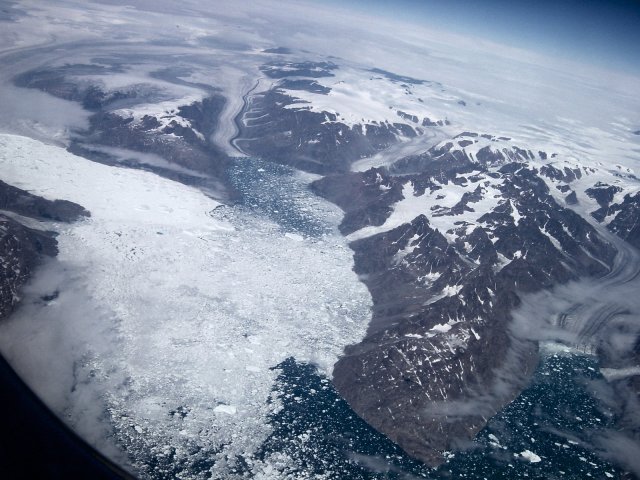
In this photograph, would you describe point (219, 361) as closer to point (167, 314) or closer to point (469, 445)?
point (167, 314)

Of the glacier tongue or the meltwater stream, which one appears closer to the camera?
the meltwater stream

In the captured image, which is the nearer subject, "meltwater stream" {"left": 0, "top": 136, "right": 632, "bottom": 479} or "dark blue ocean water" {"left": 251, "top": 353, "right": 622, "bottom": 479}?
"meltwater stream" {"left": 0, "top": 136, "right": 632, "bottom": 479}

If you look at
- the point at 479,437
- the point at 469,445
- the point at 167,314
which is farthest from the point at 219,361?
the point at 479,437

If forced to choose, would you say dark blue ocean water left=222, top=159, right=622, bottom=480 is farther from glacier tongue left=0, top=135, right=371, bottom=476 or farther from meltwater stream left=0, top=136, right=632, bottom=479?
glacier tongue left=0, top=135, right=371, bottom=476

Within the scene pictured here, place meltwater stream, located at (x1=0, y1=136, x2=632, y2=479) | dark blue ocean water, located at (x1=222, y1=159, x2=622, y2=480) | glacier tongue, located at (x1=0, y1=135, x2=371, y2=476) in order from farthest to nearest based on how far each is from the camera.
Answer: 1. dark blue ocean water, located at (x1=222, y1=159, x2=622, y2=480)
2. glacier tongue, located at (x1=0, y1=135, x2=371, y2=476)
3. meltwater stream, located at (x1=0, y1=136, x2=632, y2=479)

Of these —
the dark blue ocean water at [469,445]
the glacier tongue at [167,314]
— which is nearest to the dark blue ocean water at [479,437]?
the dark blue ocean water at [469,445]

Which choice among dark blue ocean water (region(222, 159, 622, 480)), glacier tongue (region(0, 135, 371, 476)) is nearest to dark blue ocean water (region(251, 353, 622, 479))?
dark blue ocean water (region(222, 159, 622, 480))

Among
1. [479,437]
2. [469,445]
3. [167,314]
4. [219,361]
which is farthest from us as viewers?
[167,314]

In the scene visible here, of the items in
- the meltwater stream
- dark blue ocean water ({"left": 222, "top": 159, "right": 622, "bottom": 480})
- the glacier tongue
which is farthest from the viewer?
dark blue ocean water ({"left": 222, "top": 159, "right": 622, "bottom": 480})

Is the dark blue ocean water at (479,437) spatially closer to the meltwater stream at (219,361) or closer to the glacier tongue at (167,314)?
the meltwater stream at (219,361)
